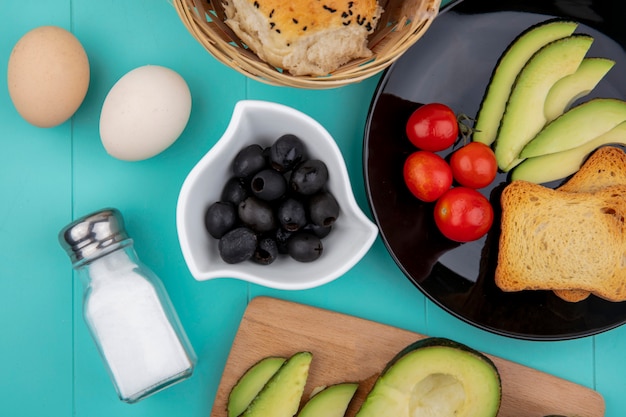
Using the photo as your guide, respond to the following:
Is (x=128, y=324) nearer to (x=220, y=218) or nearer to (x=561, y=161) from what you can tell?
(x=220, y=218)

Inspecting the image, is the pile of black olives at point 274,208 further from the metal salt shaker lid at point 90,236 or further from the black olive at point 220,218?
the metal salt shaker lid at point 90,236

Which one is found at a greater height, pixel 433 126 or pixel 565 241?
pixel 433 126

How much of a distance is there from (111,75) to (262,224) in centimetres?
38

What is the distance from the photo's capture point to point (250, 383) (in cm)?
88

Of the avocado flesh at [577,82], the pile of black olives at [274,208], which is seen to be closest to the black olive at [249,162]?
the pile of black olives at [274,208]

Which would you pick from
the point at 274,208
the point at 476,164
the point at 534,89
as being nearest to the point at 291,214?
the point at 274,208

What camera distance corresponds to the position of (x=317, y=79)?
2.42 ft

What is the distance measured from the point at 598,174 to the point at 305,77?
473 mm

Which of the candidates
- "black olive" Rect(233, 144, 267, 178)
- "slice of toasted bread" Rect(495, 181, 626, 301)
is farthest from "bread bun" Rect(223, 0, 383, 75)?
"slice of toasted bread" Rect(495, 181, 626, 301)

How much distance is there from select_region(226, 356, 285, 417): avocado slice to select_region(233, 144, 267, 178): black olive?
0.98 feet

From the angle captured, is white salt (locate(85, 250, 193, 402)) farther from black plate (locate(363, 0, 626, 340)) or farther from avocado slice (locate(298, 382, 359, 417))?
black plate (locate(363, 0, 626, 340))

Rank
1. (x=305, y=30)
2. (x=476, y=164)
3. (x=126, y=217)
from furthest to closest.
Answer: (x=126, y=217), (x=476, y=164), (x=305, y=30)

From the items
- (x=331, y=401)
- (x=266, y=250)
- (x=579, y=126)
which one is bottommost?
(x=331, y=401)

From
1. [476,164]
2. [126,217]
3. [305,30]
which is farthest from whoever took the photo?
[126,217]
